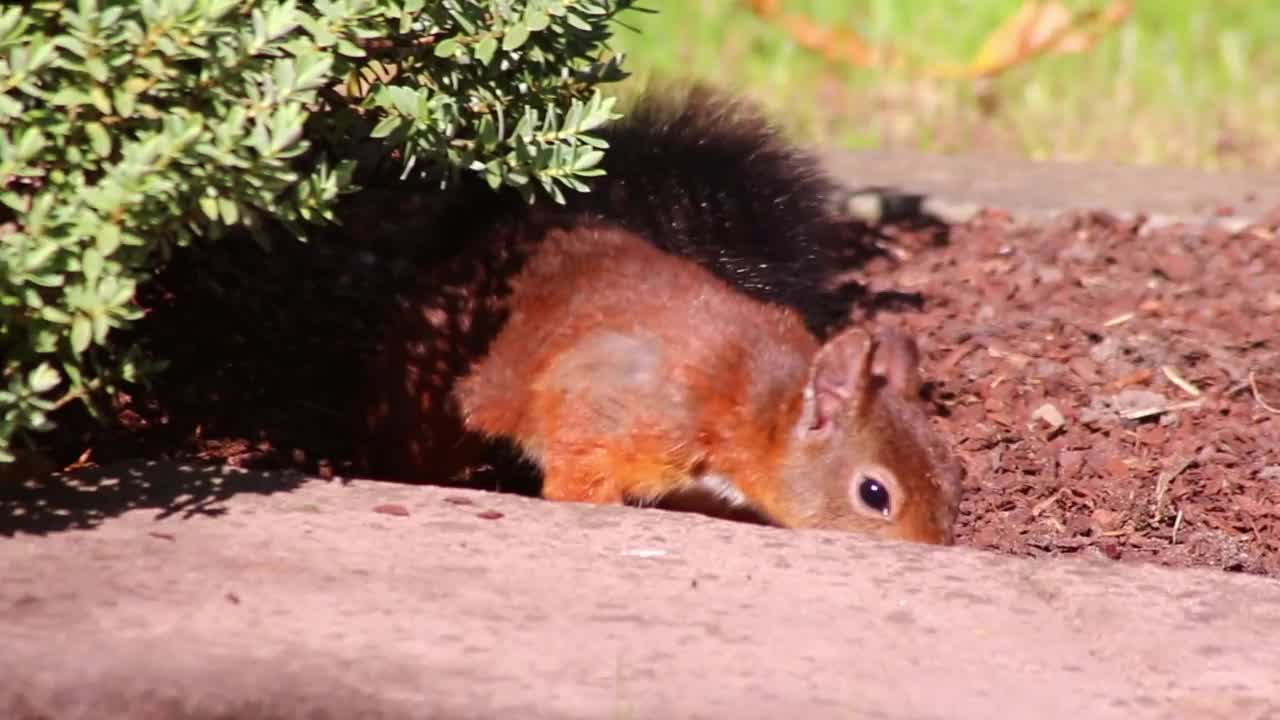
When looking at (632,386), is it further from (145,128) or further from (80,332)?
(80,332)

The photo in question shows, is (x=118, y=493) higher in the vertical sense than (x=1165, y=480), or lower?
lower

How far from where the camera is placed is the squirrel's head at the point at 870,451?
491cm

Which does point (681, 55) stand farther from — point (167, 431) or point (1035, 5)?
point (167, 431)

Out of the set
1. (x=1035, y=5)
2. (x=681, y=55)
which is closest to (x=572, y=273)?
(x=681, y=55)

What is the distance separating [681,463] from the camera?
5.13m

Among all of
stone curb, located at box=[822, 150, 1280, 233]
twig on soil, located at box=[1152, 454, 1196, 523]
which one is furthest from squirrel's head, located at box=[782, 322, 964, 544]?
stone curb, located at box=[822, 150, 1280, 233]

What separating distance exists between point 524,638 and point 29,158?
114 centimetres

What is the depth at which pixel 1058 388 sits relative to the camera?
5723 mm

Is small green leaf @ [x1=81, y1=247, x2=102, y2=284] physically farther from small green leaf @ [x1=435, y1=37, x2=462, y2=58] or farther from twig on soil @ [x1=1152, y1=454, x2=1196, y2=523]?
twig on soil @ [x1=1152, y1=454, x2=1196, y2=523]

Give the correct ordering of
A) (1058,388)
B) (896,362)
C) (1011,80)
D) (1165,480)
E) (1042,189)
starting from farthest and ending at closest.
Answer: (1011,80)
(1042,189)
(1058,388)
(1165,480)
(896,362)

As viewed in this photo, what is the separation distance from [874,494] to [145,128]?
200 cm

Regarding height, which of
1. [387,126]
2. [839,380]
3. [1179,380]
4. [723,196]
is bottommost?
[839,380]

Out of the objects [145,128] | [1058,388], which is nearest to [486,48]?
[145,128]

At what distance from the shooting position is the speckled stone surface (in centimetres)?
Answer: 330
